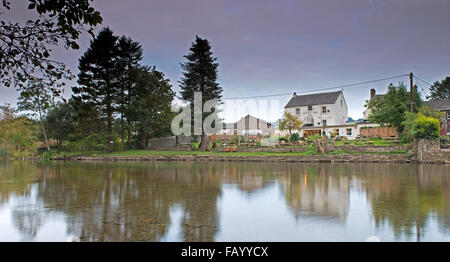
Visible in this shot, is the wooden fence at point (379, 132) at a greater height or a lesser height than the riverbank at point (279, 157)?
greater

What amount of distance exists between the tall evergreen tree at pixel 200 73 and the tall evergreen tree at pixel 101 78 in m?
8.45

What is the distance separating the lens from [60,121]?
4212cm

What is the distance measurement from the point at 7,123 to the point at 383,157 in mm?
43978

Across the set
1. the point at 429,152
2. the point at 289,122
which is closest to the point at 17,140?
the point at 289,122

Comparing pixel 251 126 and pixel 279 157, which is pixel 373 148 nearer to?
pixel 279 157

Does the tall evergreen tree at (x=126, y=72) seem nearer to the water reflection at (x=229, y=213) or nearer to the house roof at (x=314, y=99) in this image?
the house roof at (x=314, y=99)

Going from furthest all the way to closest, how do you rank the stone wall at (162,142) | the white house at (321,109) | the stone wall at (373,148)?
the white house at (321,109) → the stone wall at (162,142) → the stone wall at (373,148)

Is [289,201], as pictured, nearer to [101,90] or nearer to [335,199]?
[335,199]

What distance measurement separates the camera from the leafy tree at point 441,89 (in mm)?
71944

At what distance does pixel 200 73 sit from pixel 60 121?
65.3ft

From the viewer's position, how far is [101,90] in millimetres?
37750

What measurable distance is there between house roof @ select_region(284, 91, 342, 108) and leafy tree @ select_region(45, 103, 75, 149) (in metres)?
34.2

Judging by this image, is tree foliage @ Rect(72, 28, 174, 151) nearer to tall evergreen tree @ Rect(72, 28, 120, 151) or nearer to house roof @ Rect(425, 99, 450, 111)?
tall evergreen tree @ Rect(72, 28, 120, 151)

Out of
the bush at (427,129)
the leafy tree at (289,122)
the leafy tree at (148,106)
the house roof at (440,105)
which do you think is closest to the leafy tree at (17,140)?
the leafy tree at (148,106)
